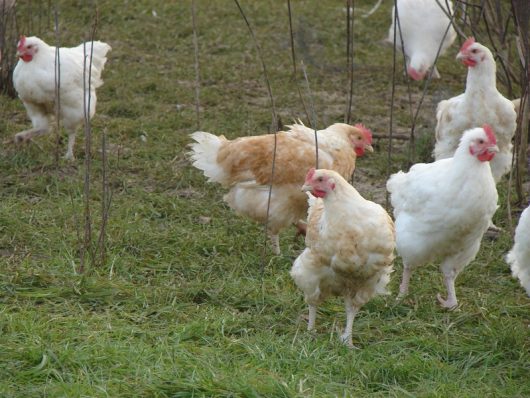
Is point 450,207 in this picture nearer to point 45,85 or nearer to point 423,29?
point 45,85

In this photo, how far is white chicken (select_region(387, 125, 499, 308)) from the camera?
5117 millimetres

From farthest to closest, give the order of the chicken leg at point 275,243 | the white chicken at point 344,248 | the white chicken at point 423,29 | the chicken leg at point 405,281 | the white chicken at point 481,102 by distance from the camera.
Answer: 1. the white chicken at point 423,29
2. the white chicken at point 481,102
3. the chicken leg at point 275,243
4. the chicken leg at point 405,281
5. the white chicken at point 344,248

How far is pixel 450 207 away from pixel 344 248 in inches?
33.2

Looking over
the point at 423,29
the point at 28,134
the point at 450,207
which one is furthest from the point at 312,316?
the point at 423,29

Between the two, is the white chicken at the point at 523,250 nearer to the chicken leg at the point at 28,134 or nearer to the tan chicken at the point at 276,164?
the tan chicken at the point at 276,164

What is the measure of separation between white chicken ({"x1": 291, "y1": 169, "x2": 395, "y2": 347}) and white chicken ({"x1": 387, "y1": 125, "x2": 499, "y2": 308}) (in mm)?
504

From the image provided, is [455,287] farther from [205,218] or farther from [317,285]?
[205,218]

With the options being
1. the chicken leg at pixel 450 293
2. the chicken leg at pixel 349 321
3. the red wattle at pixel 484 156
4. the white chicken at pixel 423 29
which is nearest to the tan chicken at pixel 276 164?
the chicken leg at pixel 450 293

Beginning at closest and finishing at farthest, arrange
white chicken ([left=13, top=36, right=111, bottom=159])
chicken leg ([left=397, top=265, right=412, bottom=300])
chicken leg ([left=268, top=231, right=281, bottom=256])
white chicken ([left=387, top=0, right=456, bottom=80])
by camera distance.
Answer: chicken leg ([left=397, top=265, right=412, bottom=300]) < chicken leg ([left=268, top=231, right=281, bottom=256]) < white chicken ([left=13, top=36, right=111, bottom=159]) < white chicken ([left=387, top=0, right=456, bottom=80])

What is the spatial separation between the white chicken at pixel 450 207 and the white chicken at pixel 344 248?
0.50 meters

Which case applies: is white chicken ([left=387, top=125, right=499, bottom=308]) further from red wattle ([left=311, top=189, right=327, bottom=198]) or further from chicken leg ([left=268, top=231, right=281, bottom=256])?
chicken leg ([left=268, top=231, right=281, bottom=256])

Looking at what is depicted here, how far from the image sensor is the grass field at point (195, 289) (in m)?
4.12

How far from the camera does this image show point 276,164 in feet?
19.5

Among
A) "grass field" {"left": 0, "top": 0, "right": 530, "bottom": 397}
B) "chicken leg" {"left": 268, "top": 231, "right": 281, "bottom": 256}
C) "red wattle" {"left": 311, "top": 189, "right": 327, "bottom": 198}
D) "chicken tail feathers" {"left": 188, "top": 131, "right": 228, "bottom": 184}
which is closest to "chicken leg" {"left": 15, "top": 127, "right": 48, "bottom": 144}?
"grass field" {"left": 0, "top": 0, "right": 530, "bottom": 397}
